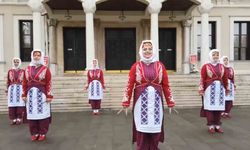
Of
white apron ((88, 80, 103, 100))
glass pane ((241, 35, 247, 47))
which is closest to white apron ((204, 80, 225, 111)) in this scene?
white apron ((88, 80, 103, 100))

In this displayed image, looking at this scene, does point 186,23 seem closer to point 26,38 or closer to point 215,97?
point 26,38

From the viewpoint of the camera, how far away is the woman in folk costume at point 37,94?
770 cm

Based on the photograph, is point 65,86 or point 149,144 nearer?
point 149,144

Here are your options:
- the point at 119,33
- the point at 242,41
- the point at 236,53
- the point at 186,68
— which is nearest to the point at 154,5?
the point at 119,33

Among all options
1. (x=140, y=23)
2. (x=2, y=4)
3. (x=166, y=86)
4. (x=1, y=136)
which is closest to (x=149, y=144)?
(x=166, y=86)

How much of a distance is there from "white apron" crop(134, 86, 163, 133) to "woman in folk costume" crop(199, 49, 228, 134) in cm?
309

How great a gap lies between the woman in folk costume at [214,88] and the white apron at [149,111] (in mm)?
3088

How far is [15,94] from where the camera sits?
10289 millimetres

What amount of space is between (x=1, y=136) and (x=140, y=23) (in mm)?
13415

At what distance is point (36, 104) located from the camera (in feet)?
25.3

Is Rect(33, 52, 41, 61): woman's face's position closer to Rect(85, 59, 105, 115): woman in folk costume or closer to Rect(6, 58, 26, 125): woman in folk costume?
Rect(6, 58, 26, 125): woman in folk costume

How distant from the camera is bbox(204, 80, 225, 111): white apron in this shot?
27.7 ft

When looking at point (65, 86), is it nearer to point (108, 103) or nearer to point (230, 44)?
point (108, 103)

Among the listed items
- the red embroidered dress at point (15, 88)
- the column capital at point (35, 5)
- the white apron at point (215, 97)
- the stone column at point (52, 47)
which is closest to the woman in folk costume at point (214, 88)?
the white apron at point (215, 97)
